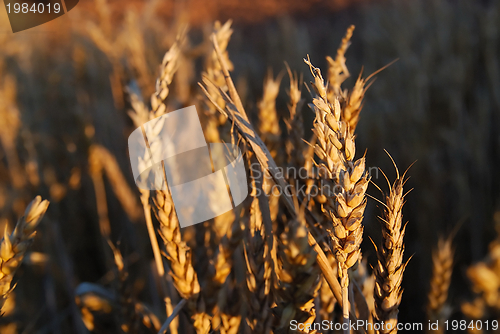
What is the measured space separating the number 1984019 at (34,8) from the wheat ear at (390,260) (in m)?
1.26

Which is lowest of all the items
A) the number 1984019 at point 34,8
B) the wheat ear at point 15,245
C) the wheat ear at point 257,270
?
the wheat ear at point 257,270

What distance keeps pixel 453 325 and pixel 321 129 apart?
70cm

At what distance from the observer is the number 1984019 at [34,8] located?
41.8 inches

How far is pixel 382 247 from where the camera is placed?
35cm

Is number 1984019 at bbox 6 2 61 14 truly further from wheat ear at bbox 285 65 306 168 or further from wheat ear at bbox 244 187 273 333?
wheat ear at bbox 244 187 273 333

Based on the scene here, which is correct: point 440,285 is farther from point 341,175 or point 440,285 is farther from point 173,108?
point 173,108

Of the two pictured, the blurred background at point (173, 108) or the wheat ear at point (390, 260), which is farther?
the blurred background at point (173, 108)

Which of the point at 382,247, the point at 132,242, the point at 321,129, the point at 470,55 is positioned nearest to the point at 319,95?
the point at 321,129

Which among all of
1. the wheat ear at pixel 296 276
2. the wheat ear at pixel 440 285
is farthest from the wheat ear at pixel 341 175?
the wheat ear at pixel 440 285

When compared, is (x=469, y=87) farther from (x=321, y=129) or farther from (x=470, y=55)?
(x=321, y=129)

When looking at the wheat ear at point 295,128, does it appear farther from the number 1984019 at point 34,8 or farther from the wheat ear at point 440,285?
the number 1984019 at point 34,8

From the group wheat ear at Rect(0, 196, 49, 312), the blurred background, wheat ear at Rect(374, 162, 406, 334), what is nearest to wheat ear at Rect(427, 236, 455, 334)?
the blurred background

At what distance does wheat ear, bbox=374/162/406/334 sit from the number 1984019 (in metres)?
1.26

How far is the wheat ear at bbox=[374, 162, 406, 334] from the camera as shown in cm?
33
